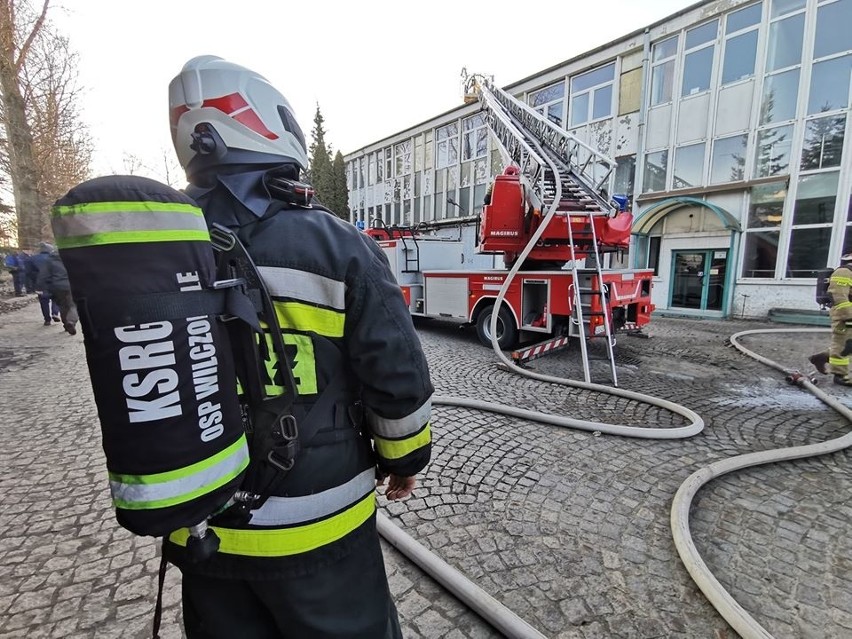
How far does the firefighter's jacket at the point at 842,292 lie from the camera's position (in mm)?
5148

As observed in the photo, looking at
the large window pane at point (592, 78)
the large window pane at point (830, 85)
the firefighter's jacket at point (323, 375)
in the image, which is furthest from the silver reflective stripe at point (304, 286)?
the large window pane at point (592, 78)

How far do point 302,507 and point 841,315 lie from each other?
6.73m

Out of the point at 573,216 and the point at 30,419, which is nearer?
the point at 30,419

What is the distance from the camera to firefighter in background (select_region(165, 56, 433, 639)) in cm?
109

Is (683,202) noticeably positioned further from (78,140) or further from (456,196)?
(78,140)

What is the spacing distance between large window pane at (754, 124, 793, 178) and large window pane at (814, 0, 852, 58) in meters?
1.79

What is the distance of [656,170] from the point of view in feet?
44.5

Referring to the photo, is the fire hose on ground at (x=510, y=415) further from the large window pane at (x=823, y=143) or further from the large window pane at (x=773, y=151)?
the large window pane at (x=823, y=143)

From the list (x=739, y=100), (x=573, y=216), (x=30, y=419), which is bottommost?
(x=30, y=419)

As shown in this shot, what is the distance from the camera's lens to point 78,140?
62.0 feet

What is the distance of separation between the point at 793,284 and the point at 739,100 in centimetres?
519

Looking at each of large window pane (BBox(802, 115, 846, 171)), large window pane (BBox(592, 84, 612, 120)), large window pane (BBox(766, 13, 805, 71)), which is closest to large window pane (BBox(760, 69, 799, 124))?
large window pane (BBox(766, 13, 805, 71))

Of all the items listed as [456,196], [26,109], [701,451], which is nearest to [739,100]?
[456,196]

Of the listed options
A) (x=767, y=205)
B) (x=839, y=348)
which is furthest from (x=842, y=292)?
(x=767, y=205)
